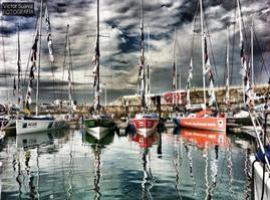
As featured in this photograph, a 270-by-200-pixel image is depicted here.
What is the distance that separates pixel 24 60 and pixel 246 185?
24.3 metres

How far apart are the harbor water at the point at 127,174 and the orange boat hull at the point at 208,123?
10375mm

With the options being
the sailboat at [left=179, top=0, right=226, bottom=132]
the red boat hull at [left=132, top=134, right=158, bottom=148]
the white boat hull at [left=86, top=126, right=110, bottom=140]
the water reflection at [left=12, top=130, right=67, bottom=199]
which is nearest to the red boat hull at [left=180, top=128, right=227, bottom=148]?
the sailboat at [left=179, top=0, right=226, bottom=132]

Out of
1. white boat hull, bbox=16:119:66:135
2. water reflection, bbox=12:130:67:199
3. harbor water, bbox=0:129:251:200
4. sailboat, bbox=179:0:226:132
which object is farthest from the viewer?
white boat hull, bbox=16:119:66:135

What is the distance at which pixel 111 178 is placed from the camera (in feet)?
35.6

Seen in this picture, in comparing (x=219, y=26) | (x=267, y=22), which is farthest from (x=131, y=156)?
(x=219, y=26)

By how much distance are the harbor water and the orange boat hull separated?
10.4m

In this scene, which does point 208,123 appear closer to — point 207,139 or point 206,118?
point 206,118

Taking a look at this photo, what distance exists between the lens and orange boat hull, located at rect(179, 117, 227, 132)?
91.4 ft

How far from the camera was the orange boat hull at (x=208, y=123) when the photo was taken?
2786 cm

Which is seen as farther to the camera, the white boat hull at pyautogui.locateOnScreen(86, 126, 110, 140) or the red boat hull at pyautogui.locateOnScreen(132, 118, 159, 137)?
the red boat hull at pyautogui.locateOnScreen(132, 118, 159, 137)

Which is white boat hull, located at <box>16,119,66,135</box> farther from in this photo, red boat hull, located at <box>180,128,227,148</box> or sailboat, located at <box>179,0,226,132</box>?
sailboat, located at <box>179,0,226,132</box>

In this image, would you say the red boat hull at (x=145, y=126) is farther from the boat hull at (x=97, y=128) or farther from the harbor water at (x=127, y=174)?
the harbor water at (x=127, y=174)

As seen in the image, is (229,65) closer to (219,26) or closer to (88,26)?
(219,26)

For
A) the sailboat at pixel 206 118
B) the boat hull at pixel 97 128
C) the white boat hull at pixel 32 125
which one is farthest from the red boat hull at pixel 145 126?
the white boat hull at pixel 32 125
